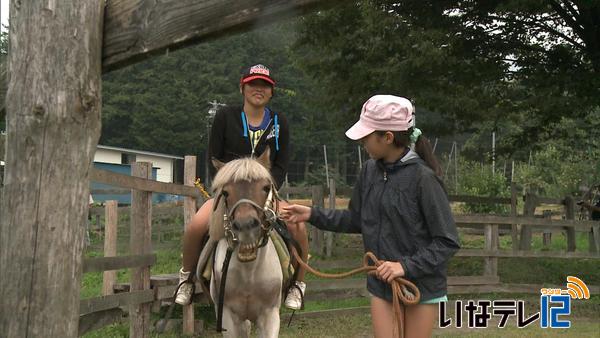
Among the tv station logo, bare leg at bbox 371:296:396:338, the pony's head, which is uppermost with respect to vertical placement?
the pony's head

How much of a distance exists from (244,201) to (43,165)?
1.83m

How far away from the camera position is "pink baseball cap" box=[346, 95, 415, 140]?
3529mm

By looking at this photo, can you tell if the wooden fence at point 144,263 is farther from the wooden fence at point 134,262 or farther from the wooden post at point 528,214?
the wooden post at point 528,214

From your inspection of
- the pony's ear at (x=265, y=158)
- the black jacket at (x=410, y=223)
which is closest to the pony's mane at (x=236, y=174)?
the pony's ear at (x=265, y=158)

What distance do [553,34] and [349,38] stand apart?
3.86 metres

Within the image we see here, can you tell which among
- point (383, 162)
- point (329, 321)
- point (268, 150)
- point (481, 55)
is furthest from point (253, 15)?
point (481, 55)

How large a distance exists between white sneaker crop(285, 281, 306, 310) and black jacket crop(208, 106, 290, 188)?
34.7 inches

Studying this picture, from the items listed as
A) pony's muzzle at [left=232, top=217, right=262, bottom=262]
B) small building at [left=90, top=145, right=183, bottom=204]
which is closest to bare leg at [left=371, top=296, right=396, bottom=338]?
pony's muzzle at [left=232, top=217, right=262, bottom=262]

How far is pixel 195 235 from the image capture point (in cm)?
554

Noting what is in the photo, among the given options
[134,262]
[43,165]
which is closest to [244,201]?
[43,165]

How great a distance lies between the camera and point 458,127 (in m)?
15.3

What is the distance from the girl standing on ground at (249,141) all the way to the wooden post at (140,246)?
1.34m

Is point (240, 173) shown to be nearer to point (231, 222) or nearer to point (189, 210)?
point (231, 222)

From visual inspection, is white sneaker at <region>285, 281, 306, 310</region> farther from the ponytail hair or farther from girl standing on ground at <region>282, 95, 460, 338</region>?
the ponytail hair
